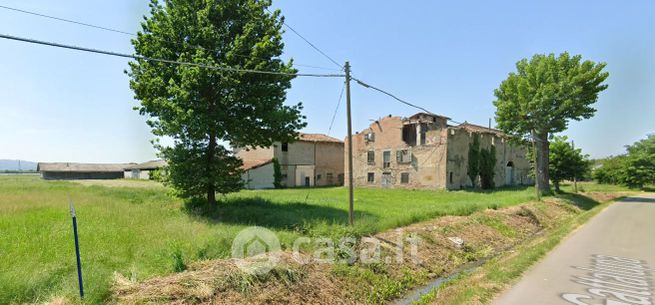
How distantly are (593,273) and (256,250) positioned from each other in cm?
853

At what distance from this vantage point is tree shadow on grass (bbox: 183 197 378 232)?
44.3ft

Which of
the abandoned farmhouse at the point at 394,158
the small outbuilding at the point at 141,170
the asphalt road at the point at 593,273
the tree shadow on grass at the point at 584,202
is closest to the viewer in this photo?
the asphalt road at the point at 593,273

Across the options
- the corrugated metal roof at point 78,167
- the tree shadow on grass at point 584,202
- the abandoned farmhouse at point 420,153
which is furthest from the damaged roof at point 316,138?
the corrugated metal roof at point 78,167

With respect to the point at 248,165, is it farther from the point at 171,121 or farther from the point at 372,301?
the point at 372,301

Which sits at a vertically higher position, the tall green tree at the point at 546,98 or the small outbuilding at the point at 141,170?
the tall green tree at the point at 546,98

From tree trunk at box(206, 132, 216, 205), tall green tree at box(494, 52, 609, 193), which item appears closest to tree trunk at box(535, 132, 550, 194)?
tall green tree at box(494, 52, 609, 193)

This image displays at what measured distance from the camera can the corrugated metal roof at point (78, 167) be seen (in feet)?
225

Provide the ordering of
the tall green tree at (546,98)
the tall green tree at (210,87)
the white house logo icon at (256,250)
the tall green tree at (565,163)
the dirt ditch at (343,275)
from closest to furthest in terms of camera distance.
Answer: the dirt ditch at (343,275)
the white house logo icon at (256,250)
the tall green tree at (210,87)
the tall green tree at (546,98)
the tall green tree at (565,163)

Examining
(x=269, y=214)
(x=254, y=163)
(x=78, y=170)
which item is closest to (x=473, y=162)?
(x=254, y=163)

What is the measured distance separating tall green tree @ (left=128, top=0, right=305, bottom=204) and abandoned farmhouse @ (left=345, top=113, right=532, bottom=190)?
24.2 metres

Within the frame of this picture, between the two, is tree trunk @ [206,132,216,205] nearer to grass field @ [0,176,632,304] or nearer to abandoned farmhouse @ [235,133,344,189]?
grass field @ [0,176,632,304]

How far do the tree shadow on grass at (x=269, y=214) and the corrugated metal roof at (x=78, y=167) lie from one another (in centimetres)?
6759

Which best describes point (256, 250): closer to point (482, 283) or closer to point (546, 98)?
point (482, 283)

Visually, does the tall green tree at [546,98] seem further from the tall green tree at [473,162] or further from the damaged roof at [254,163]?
the damaged roof at [254,163]
